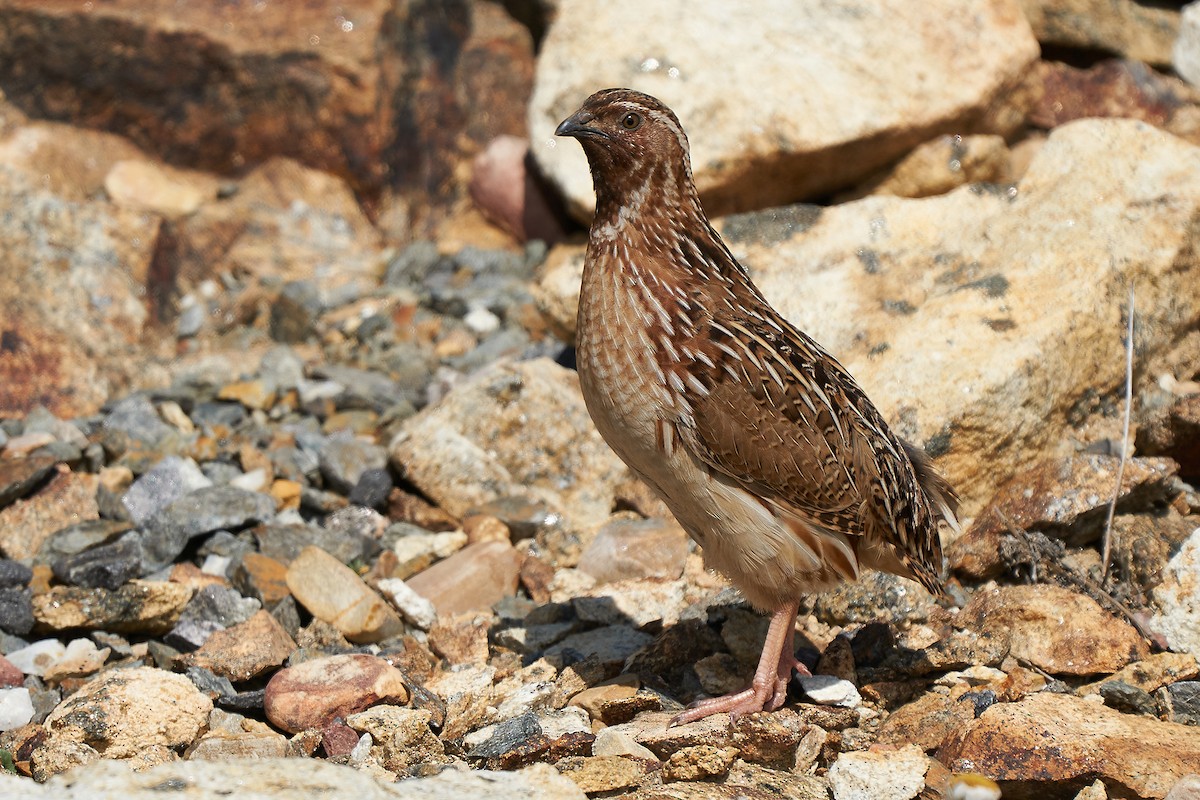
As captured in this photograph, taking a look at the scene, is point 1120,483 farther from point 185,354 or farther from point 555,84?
point 185,354

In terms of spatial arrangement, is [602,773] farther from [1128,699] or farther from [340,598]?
[1128,699]

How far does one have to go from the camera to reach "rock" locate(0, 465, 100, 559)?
7426mm

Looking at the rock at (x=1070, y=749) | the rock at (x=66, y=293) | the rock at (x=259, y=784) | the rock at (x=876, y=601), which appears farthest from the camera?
the rock at (x=66, y=293)

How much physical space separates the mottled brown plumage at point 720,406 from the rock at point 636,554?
127cm

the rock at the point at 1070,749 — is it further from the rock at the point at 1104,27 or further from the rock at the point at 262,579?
the rock at the point at 1104,27

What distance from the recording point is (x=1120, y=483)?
6680 mm

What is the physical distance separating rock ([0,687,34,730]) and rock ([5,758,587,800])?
179 cm

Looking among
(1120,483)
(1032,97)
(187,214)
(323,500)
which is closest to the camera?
(1120,483)

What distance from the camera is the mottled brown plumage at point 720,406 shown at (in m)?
5.47

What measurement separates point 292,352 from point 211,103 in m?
2.92

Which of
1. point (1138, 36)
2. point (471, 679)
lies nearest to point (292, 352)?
point (471, 679)

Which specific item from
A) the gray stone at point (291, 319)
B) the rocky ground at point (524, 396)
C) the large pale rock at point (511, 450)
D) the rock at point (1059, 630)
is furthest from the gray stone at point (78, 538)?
the rock at point (1059, 630)

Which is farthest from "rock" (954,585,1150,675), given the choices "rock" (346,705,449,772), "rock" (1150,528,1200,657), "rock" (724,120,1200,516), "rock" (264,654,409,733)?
"rock" (264,654,409,733)

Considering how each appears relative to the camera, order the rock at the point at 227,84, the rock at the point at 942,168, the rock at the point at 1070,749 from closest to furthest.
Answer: the rock at the point at 1070,749, the rock at the point at 942,168, the rock at the point at 227,84
